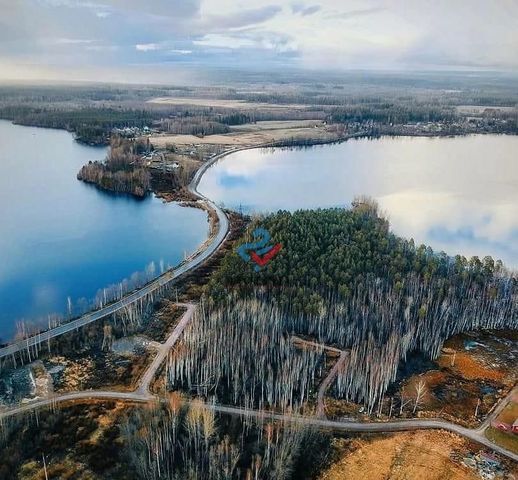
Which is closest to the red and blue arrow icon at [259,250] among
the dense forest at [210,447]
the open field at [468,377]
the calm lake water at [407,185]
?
the open field at [468,377]

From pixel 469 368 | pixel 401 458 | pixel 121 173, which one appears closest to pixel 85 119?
pixel 121 173

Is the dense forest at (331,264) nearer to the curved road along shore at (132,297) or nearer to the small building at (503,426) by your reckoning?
the curved road along shore at (132,297)

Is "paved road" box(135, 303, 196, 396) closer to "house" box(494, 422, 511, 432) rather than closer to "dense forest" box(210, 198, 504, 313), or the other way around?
"dense forest" box(210, 198, 504, 313)

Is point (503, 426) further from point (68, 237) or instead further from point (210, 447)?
point (68, 237)

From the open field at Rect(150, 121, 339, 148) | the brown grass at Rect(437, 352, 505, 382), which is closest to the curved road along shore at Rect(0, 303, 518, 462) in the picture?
the brown grass at Rect(437, 352, 505, 382)

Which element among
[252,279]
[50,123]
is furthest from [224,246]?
[50,123]

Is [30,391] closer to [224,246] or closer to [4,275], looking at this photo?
[4,275]
